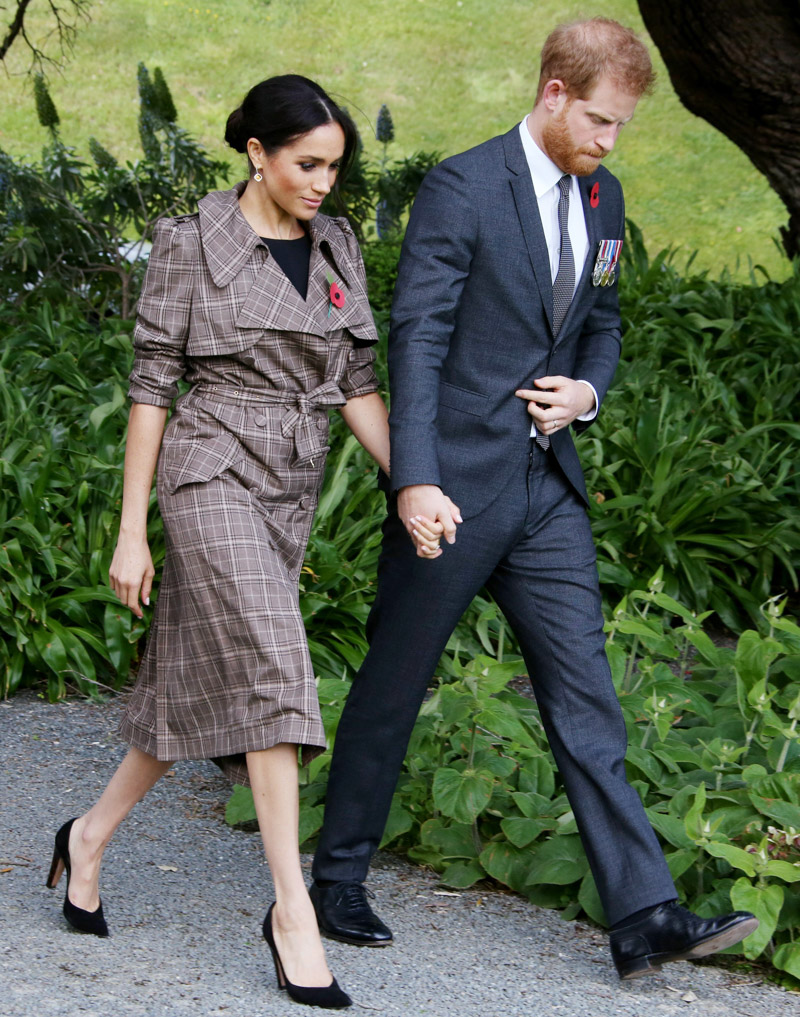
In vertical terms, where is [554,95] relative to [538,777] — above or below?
above

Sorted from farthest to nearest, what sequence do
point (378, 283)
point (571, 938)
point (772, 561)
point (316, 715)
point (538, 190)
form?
point (378, 283) < point (772, 561) < point (571, 938) < point (538, 190) < point (316, 715)

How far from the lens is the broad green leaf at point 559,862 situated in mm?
2797

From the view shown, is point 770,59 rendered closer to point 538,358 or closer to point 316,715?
point 538,358

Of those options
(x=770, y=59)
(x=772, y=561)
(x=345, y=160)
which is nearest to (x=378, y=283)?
(x=770, y=59)

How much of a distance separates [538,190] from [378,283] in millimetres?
5436

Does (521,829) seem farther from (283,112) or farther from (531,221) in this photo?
(283,112)

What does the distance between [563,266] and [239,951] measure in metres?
1.55

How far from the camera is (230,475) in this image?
246 centimetres

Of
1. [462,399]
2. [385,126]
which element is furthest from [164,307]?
[385,126]

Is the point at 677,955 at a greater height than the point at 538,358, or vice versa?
the point at 538,358

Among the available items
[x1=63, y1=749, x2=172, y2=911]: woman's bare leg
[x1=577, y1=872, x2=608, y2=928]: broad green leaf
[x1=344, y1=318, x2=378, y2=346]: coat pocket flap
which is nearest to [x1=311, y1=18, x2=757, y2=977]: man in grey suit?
[x1=344, y1=318, x2=378, y2=346]: coat pocket flap

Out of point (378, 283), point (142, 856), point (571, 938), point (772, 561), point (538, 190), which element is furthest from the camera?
point (378, 283)

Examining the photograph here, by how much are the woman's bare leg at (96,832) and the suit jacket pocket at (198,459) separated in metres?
0.59

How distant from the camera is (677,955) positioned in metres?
2.45
